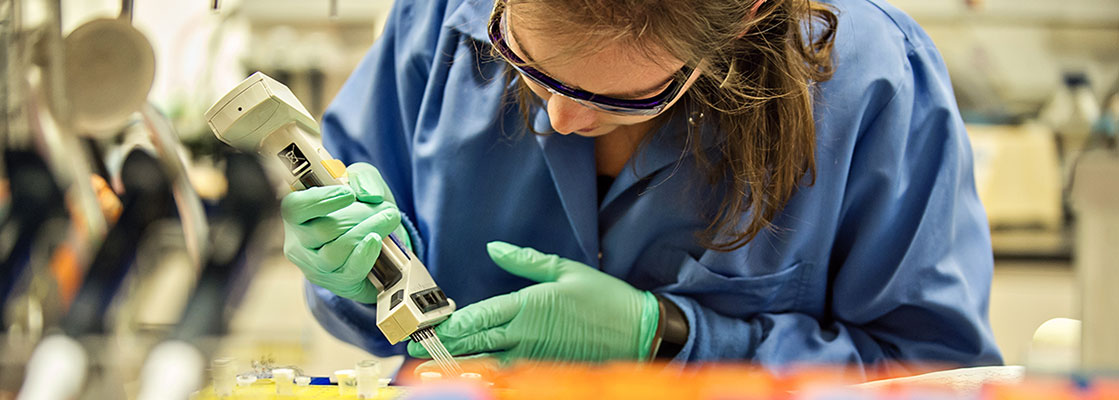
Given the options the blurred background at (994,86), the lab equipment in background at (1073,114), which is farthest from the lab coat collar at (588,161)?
the lab equipment in background at (1073,114)

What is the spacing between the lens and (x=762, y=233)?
1325 mm

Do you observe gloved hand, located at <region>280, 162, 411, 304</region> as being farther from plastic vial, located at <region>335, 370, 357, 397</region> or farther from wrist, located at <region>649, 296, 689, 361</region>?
wrist, located at <region>649, 296, 689, 361</region>

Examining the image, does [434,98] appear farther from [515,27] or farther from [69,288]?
[69,288]

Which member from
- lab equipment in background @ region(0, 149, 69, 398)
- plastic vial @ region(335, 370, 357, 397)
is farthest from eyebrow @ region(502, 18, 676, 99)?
lab equipment in background @ region(0, 149, 69, 398)

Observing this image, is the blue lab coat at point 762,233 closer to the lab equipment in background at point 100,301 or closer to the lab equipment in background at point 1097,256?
the lab equipment in background at point 100,301

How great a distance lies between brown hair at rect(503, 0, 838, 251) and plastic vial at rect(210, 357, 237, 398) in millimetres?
568

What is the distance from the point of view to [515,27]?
3.34 feet

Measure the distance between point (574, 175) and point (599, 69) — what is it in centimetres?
34

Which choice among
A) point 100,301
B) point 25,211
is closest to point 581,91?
point 100,301

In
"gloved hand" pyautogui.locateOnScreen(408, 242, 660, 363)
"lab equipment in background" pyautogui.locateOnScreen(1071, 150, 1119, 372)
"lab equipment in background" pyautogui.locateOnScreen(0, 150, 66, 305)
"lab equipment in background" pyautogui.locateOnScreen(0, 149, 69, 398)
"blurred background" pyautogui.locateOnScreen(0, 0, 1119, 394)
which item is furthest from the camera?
"blurred background" pyautogui.locateOnScreen(0, 0, 1119, 394)

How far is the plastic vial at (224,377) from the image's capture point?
3.24 ft

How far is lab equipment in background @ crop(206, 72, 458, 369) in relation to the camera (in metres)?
1.01

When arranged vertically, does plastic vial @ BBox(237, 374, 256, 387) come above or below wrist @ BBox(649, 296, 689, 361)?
above

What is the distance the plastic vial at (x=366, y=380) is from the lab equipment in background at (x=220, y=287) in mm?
156
